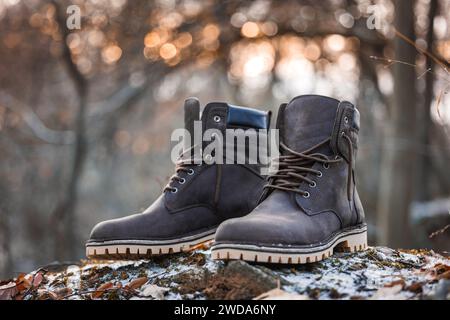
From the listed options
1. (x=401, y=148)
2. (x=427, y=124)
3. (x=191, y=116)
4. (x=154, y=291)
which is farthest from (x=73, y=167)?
(x=154, y=291)

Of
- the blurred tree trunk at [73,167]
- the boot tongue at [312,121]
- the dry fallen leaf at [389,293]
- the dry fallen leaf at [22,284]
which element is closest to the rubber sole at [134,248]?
the dry fallen leaf at [22,284]

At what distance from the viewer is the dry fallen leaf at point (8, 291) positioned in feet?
7.02

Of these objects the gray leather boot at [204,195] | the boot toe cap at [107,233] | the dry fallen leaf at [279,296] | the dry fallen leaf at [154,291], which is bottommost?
the dry fallen leaf at [154,291]

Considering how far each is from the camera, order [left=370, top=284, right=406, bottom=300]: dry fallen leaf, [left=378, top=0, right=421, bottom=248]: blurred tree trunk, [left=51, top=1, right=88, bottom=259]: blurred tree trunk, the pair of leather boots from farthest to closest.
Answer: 1. [left=51, top=1, right=88, bottom=259]: blurred tree trunk
2. [left=378, top=0, right=421, bottom=248]: blurred tree trunk
3. the pair of leather boots
4. [left=370, top=284, right=406, bottom=300]: dry fallen leaf

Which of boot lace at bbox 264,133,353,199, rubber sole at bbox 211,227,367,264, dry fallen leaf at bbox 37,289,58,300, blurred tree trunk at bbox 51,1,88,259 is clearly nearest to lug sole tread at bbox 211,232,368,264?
rubber sole at bbox 211,227,367,264

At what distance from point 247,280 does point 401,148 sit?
5572 mm

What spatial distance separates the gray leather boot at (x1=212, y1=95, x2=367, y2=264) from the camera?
211cm

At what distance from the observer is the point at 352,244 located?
237 cm

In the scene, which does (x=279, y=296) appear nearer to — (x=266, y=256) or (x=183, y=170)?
(x=266, y=256)

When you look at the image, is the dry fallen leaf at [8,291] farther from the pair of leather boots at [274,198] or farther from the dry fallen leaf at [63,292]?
the pair of leather boots at [274,198]

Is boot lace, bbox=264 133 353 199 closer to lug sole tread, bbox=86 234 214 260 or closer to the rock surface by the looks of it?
the rock surface

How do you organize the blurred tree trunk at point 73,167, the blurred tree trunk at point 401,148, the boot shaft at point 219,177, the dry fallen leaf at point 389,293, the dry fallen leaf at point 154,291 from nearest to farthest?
the dry fallen leaf at point 389,293
the dry fallen leaf at point 154,291
the boot shaft at point 219,177
the blurred tree trunk at point 401,148
the blurred tree trunk at point 73,167

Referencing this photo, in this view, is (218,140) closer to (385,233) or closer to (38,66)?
(385,233)

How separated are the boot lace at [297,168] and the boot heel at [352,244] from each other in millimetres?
299
